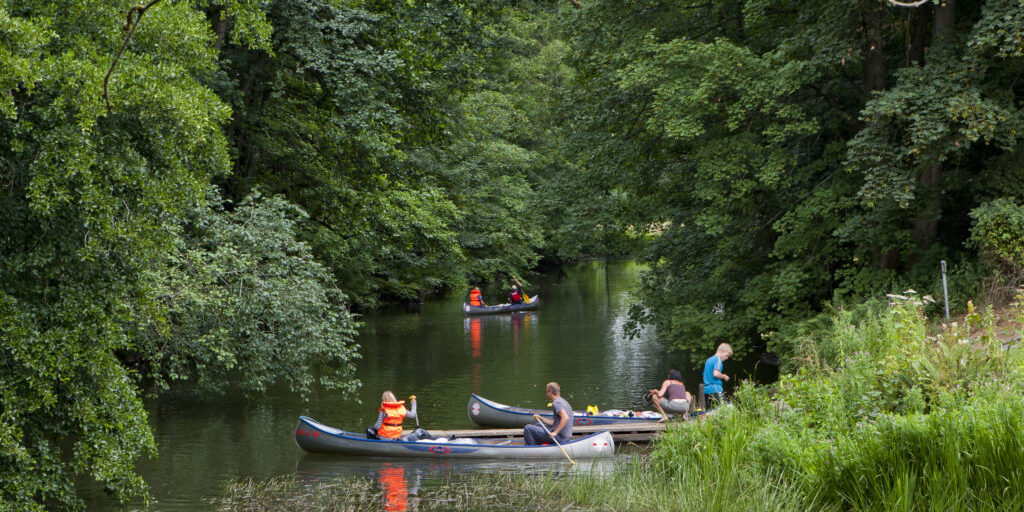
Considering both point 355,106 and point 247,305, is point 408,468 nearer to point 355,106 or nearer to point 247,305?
point 247,305

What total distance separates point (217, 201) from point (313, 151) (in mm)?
4716

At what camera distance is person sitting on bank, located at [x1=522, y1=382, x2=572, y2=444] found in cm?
1248

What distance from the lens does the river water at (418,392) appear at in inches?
482

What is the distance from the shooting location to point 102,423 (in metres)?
8.56

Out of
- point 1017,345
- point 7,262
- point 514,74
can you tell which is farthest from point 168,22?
point 514,74

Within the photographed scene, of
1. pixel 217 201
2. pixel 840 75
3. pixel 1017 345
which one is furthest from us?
pixel 840 75

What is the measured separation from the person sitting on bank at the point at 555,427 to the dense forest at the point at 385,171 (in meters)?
3.76

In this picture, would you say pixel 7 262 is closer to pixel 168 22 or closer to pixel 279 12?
pixel 168 22

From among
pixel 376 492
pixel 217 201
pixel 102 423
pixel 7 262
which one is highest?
pixel 217 201

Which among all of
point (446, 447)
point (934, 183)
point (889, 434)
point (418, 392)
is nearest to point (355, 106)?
point (418, 392)

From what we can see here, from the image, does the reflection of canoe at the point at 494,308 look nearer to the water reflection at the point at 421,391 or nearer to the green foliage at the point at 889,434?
the water reflection at the point at 421,391

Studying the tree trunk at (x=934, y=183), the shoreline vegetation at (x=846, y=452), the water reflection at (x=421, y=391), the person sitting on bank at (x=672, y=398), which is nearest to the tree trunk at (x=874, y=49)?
the tree trunk at (x=934, y=183)

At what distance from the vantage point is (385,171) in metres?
19.1

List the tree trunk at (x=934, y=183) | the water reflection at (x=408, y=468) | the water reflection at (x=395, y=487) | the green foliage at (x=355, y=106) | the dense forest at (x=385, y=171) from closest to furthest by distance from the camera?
1. the dense forest at (x=385, y=171)
2. the water reflection at (x=395, y=487)
3. the water reflection at (x=408, y=468)
4. the tree trunk at (x=934, y=183)
5. the green foliage at (x=355, y=106)
